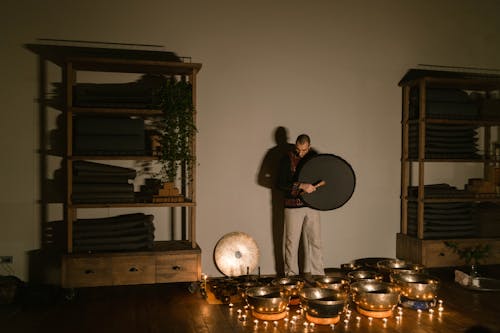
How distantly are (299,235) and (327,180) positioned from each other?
1.81ft

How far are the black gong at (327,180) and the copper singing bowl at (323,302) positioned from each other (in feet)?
3.13

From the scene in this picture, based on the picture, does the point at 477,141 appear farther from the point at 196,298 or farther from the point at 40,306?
the point at 40,306

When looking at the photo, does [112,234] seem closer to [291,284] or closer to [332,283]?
[291,284]

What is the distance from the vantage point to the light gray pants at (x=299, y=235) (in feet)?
14.1

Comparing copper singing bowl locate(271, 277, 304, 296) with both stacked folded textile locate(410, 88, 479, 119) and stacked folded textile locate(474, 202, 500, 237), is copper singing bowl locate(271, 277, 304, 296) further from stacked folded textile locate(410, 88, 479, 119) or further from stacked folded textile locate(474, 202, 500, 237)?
stacked folded textile locate(474, 202, 500, 237)

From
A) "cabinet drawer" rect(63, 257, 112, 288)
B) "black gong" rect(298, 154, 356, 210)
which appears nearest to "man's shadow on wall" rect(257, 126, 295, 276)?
"black gong" rect(298, 154, 356, 210)

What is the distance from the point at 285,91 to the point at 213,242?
157 cm

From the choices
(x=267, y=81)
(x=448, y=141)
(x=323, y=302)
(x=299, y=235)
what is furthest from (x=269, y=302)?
(x=448, y=141)

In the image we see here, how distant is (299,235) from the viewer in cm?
432

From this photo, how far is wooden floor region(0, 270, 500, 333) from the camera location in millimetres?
3141

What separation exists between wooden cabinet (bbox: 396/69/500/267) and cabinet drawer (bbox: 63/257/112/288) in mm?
2820

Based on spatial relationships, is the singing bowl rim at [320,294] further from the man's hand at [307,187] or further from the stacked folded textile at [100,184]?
the stacked folded textile at [100,184]

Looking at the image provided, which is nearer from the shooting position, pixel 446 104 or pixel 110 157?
pixel 110 157

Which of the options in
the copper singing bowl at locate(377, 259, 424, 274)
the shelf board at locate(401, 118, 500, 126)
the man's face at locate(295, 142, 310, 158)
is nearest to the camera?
the copper singing bowl at locate(377, 259, 424, 274)
